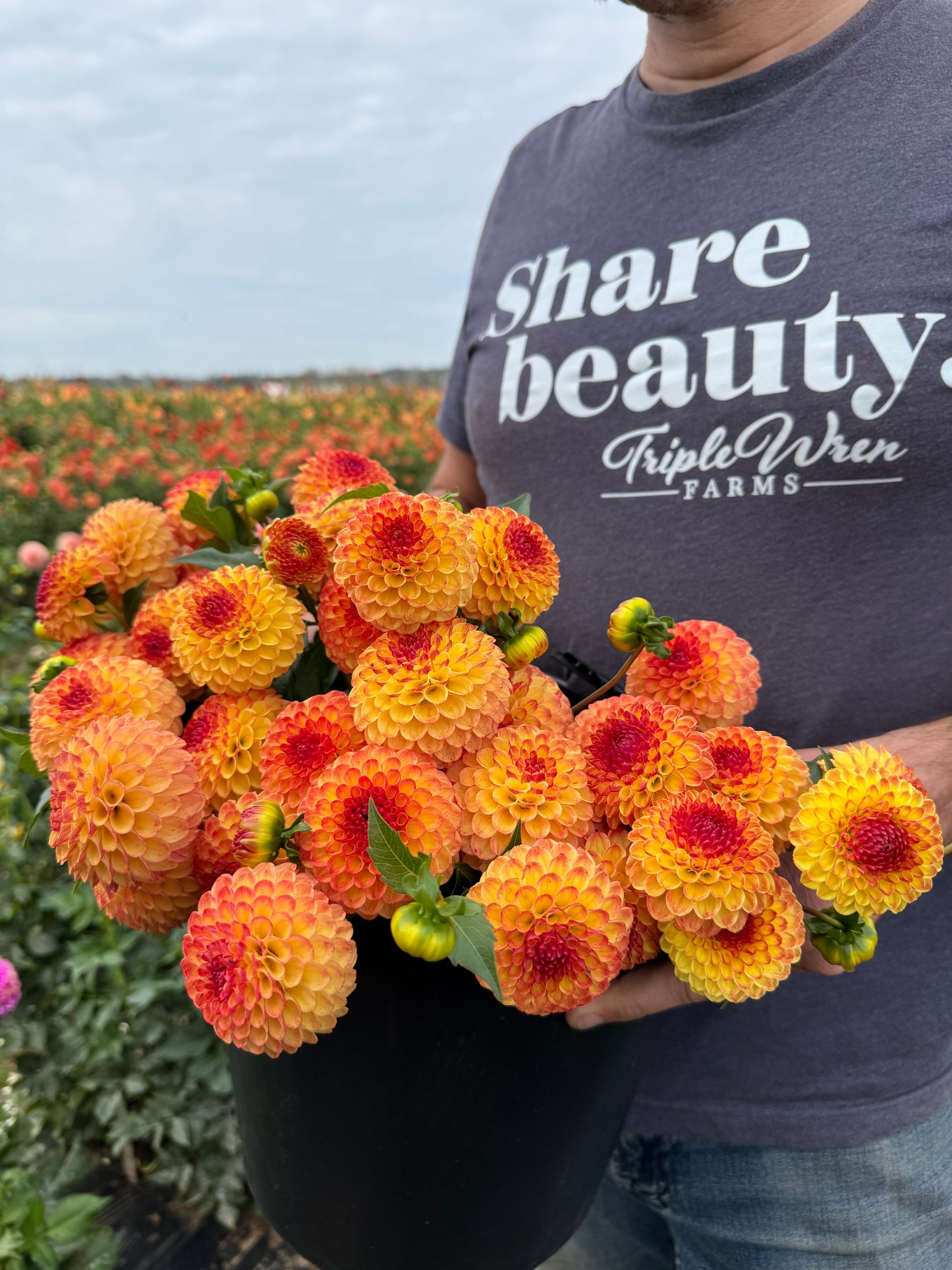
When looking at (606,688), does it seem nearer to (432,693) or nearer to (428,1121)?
(432,693)

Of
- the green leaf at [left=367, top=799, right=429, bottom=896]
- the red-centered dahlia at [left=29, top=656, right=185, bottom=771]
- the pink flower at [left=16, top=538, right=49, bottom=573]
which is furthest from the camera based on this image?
the pink flower at [left=16, top=538, right=49, bottom=573]

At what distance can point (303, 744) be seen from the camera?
1.54 feet

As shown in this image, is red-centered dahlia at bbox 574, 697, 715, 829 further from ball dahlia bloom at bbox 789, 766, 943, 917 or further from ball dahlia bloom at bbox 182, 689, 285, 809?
ball dahlia bloom at bbox 182, 689, 285, 809

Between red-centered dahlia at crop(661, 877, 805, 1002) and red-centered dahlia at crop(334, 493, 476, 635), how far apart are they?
22 cm

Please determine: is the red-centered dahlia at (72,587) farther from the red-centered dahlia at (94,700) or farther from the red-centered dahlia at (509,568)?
the red-centered dahlia at (509,568)

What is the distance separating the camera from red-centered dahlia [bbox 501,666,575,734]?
1.67 feet

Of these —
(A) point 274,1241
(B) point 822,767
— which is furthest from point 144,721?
(A) point 274,1241

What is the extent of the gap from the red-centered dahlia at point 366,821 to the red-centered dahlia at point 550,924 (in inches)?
1.4

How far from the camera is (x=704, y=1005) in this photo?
0.89 meters

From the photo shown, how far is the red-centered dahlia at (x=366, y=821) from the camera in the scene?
43 cm

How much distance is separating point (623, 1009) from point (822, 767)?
7.3 inches

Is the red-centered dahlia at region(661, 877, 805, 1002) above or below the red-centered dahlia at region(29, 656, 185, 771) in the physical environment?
below

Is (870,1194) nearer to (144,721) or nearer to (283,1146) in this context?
(283,1146)

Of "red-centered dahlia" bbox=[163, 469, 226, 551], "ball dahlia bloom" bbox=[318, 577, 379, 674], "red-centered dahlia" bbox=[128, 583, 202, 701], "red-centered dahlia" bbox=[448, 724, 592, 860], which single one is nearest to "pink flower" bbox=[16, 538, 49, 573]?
"red-centered dahlia" bbox=[163, 469, 226, 551]
